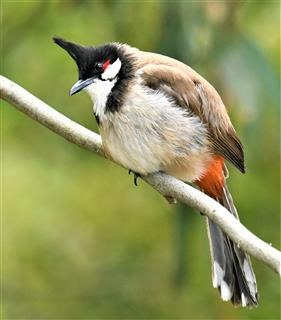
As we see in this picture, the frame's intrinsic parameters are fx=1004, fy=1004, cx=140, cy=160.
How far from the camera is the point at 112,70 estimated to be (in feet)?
13.7

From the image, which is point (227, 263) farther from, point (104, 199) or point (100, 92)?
point (104, 199)

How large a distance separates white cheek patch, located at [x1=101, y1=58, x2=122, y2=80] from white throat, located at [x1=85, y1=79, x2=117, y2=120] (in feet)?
0.08

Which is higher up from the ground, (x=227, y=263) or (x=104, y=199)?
(x=227, y=263)

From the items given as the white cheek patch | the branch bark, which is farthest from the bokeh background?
the branch bark

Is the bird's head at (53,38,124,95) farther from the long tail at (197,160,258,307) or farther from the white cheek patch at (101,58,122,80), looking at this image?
the long tail at (197,160,258,307)

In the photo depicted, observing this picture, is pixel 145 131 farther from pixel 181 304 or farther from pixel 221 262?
pixel 181 304

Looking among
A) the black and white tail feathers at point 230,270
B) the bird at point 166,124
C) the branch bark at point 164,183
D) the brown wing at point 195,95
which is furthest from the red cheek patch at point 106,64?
the black and white tail feathers at point 230,270

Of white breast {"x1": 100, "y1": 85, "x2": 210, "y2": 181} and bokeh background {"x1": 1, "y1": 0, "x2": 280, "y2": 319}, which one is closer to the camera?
white breast {"x1": 100, "y1": 85, "x2": 210, "y2": 181}

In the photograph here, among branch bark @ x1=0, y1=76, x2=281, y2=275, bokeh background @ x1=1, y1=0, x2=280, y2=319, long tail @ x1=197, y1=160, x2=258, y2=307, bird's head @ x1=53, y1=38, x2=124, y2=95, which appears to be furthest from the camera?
bokeh background @ x1=1, y1=0, x2=280, y2=319

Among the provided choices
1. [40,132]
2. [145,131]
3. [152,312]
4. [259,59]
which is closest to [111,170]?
[40,132]

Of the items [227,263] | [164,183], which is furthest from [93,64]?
[227,263]

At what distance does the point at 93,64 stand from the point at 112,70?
0.27 ft

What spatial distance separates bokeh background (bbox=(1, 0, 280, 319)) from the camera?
4.99m

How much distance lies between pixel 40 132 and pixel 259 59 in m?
1.70
